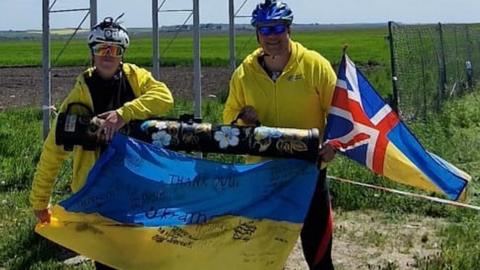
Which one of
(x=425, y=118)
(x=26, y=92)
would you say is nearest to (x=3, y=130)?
(x=425, y=118)

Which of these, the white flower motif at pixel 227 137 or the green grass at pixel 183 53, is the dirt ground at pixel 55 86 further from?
the white flower motif at pixel 227 137

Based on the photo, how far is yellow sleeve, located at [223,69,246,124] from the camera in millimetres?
5164

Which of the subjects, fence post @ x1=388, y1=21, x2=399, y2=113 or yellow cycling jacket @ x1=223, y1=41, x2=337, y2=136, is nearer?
yellow cycling jacket @ x1=223, y1=41, x2=337, y2=136

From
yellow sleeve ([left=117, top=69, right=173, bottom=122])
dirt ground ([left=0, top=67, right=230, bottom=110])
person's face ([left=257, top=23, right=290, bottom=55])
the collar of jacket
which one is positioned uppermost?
person's face ([left=257, top=23, right=290, bottom=55])

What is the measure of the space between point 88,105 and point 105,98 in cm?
10

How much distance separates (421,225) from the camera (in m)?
8.34

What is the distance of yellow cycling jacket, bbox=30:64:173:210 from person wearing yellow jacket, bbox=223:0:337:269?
18.6 inches

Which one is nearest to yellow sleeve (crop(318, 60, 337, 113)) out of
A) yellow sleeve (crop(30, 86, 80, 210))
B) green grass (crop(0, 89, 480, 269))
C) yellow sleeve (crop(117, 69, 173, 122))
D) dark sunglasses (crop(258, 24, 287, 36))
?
dark sunglasses (crop(258, 24, 287, 36))

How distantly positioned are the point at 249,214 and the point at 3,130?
10.5m

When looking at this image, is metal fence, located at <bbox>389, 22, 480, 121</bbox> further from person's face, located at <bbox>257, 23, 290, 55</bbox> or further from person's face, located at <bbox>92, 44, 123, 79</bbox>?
person's face, located at <bbox>92, 44, 123, 79</bbox>

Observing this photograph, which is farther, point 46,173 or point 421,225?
point 421,225

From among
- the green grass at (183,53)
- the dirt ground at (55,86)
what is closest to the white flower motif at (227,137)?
the green grass at (183,53)

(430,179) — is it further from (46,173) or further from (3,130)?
(3,130)

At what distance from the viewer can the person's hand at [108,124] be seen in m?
4.84
